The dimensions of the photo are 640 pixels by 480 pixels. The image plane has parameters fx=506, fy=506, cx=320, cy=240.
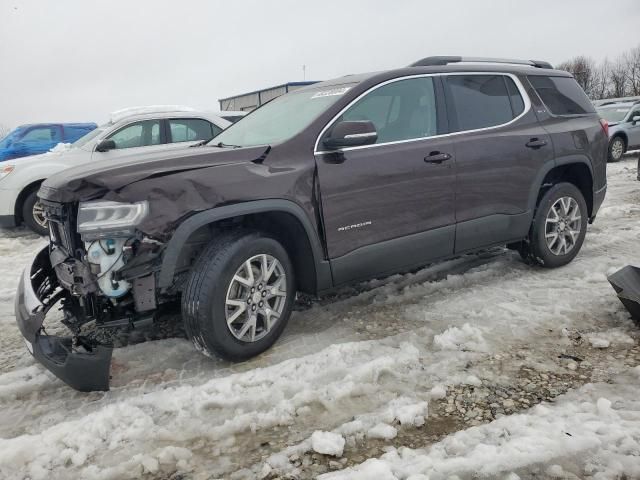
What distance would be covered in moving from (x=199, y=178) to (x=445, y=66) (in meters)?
2.35

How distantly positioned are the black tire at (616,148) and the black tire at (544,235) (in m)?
10.5

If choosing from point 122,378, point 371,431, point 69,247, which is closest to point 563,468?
point 371,431

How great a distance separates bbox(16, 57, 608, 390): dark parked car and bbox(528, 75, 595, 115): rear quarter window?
0.09 ft

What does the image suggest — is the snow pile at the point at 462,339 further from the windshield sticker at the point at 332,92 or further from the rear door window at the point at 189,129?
the rear door window at the point at 189,129

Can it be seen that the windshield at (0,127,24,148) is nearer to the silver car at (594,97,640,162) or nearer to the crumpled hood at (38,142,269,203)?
the crumpled hood at (38,142,269,203)

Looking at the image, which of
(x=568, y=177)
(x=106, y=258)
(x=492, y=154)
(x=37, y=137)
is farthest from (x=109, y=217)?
(x=37, y=137)

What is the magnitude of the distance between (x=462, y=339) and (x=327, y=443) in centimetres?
139

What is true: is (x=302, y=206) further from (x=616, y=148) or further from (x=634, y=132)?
(x=634, y=132)

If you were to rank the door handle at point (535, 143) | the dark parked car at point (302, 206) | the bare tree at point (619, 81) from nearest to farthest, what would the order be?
the dark parked car at point (302, 206) → the door handle at point (535, 143) → the bare tree at point (619, 81)

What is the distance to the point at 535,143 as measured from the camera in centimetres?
438

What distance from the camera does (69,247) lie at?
9.50ft

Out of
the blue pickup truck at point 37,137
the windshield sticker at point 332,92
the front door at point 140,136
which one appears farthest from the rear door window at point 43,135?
the windshield sticker at point 332,92

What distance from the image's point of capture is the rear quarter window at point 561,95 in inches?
184

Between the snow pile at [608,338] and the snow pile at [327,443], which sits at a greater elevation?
the snow pile at [327,443]
